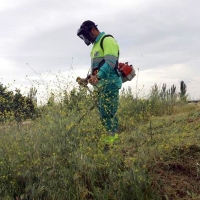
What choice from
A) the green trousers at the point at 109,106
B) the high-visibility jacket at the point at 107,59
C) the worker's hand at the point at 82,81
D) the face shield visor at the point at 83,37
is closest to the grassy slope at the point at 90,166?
the green trousers at the point at 109,106

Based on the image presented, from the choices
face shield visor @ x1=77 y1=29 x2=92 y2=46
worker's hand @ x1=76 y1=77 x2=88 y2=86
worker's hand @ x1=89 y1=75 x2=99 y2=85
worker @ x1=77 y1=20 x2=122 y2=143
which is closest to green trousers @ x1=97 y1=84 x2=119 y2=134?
worker @ x1=77 y1=20 x2=122 y2=143

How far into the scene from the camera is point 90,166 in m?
4.60

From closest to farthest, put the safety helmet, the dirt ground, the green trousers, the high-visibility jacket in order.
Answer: the dirt ground, the green trousers, the high-visibility jacket, the safety helmet

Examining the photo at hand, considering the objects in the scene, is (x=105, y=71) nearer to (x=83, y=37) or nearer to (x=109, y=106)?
(x=109, y=106)

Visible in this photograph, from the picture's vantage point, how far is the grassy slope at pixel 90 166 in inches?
167

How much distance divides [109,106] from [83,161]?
1.47 m

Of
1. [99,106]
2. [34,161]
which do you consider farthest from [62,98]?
[34,161]

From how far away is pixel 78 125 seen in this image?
5.36 meters

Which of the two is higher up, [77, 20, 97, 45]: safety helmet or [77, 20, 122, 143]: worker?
[77, 20, 97, 45]: safety helmet

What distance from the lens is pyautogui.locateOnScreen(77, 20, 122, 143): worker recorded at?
591 centimetres

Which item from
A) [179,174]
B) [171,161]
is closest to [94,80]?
[171,161]

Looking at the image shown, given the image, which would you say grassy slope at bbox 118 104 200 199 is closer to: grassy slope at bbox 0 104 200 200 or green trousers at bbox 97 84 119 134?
grassy slope at bbox 0 104 200 200

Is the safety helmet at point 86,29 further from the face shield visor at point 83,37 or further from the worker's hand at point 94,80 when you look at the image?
the worker's hand at point 94,80

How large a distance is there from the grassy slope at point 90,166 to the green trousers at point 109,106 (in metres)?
0.44
